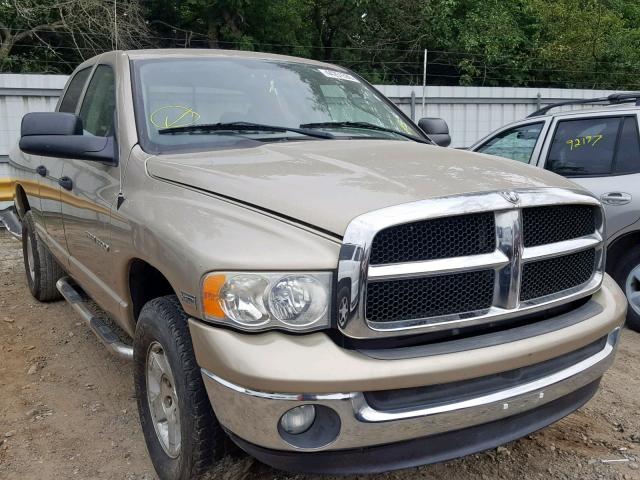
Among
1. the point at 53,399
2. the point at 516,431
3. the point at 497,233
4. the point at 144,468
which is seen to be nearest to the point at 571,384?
the point at 516,431

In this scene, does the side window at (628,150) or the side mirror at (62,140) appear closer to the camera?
the side mirror at (62,140)

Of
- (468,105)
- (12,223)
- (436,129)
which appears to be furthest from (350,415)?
(468,105)

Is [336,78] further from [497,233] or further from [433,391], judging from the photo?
[433,391]

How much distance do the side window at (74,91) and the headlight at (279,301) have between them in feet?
9.11

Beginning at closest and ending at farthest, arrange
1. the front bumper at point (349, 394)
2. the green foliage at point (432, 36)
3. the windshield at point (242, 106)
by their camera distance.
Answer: the front bumper at point (349, 394) < the windshield at point (242, 106) < the green foliage at point (432, 36)

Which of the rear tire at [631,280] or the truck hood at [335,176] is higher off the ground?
the truck hood at [335,176]

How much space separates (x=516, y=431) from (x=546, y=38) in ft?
66.6

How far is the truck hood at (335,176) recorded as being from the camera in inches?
85.8

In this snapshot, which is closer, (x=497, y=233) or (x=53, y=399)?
(x=497, y=233)

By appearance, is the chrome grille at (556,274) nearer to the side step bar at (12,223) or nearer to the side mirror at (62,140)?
the side mirror at (62,140)

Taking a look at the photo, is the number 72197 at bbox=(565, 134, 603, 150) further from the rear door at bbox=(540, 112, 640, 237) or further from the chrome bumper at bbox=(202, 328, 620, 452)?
the chrome bumper at bbox=(202, 328, 620, 452)

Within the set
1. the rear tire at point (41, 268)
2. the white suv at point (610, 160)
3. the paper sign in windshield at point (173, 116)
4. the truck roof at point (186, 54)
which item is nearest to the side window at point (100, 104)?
the truck roof at point (186, 54)

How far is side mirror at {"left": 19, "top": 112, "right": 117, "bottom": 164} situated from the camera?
2977 millimetres

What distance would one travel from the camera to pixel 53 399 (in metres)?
3.60
